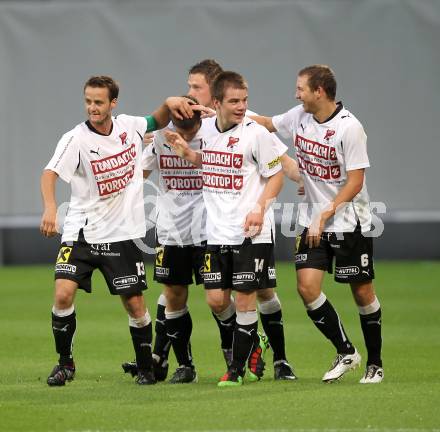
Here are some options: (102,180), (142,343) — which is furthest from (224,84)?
(142,343)

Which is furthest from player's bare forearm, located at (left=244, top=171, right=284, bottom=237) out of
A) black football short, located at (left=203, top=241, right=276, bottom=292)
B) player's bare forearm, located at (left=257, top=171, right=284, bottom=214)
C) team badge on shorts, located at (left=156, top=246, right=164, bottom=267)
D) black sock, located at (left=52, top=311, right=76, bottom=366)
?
black sock, located at (left=52, top=311, right=76, bottom=366)

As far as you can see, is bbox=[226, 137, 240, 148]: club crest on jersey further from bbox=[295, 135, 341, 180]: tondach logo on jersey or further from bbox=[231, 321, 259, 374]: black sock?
bbox=[231, 321, 259, 374]: black sock

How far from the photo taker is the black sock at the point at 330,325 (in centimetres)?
806

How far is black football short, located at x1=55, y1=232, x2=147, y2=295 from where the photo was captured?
7.90 meters

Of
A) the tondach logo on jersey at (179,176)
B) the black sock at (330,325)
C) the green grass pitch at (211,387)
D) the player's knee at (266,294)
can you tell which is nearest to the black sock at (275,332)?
the player's knee at (266,294)

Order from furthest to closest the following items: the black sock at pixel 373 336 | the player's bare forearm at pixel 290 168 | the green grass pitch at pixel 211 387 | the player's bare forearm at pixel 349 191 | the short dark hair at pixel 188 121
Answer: the player's bare forearm at pixel 290 168 → the short dark hair at pixel 188 121 → the black sock at pixel 373 336 → the player's bare forearm at pixel 349 191 → the green grass pitch at pixel 211 387

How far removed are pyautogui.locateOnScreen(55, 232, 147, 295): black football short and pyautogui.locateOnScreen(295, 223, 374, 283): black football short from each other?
1086mm

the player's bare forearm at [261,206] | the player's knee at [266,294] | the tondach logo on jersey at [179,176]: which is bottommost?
the player's knee at [266,294]

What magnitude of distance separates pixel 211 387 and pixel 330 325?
90 cm

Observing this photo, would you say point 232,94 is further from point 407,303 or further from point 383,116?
point 383,116

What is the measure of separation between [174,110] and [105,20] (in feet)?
36.5

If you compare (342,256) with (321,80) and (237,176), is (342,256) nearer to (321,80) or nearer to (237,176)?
(237,176)

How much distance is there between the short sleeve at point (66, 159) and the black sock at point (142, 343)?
1098 millimetres

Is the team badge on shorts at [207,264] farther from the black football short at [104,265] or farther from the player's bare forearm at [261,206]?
the black football short at [104,265]
